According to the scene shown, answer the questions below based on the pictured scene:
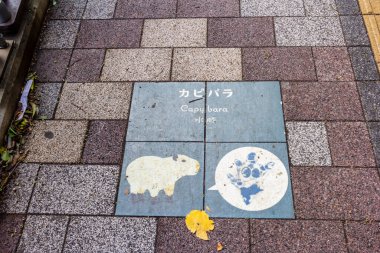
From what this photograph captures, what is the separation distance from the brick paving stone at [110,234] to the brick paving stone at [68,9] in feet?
9.44

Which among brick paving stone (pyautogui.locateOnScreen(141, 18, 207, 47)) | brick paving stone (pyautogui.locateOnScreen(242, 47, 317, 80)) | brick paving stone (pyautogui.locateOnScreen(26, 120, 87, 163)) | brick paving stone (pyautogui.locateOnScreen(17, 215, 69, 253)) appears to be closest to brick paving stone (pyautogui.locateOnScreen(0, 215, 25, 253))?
brick paving stone (pyautogui.locateOnScreen(17, 215, 69, 253))

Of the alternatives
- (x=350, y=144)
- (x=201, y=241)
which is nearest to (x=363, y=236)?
(x=350, y=144)

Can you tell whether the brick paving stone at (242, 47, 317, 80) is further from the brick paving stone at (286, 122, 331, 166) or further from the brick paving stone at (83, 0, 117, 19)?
the brick paving stone at (83, 0, 117, 19)

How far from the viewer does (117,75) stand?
175 inches

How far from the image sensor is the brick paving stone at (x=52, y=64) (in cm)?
447

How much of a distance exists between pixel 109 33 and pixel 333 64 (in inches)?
109

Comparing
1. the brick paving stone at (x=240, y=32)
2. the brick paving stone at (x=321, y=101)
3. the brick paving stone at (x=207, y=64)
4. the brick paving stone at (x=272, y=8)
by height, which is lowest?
the brick paving stone at (x=321, y=101)

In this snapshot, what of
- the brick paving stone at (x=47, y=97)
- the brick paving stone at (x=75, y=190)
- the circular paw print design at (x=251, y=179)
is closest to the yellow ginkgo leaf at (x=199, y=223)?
the circular paw print design at (x=251, y=179)

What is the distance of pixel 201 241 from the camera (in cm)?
329

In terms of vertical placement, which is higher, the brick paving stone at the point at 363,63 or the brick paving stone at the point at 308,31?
the brick paving stone at the point at 308,31

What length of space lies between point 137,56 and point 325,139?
234 centimetres

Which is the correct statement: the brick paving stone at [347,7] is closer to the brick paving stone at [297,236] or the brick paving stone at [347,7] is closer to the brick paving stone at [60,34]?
the brick paving stone at [297,236]

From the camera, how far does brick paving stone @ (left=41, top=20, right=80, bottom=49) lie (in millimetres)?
4797

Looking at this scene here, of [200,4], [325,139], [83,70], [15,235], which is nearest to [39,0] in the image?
[83,70]
